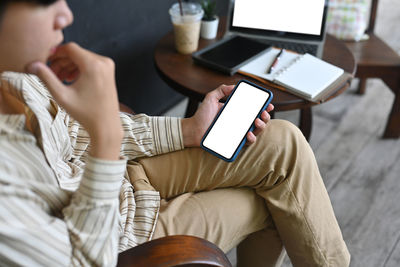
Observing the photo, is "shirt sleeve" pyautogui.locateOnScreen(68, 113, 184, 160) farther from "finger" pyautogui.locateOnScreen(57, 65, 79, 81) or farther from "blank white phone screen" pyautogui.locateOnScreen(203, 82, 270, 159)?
"finger" pyautogui.locateOnScreen(57, 65, 79, 81)

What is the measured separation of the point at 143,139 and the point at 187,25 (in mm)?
540

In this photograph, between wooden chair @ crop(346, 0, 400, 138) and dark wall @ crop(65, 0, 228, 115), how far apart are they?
2.86 feet

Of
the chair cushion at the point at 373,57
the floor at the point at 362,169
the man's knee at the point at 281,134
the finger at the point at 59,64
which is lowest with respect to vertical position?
the floor at the point at 362,169

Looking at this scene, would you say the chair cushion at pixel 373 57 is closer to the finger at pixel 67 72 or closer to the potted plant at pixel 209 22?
the potted plant at pixel 209 22

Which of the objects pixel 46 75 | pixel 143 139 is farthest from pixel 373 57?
pixel 46 75

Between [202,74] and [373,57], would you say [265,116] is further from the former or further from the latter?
[373,57]

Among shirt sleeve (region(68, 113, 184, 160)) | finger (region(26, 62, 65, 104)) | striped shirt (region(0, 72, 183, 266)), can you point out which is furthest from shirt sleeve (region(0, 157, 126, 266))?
shirt sleeve (region(68, 113, 184, 160))

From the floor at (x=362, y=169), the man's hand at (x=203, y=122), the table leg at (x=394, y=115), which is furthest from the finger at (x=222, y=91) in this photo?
the table leg at (x=394, y=115)

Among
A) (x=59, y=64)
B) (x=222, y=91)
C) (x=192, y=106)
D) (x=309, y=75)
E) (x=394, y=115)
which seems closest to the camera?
(x=59, y=64)

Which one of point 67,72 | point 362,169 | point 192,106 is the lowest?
point 362,169

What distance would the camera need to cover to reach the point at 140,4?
1703 millimetres

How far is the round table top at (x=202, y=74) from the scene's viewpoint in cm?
124

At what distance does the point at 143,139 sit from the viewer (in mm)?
1036

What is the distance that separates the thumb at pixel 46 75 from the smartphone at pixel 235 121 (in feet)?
1.38
